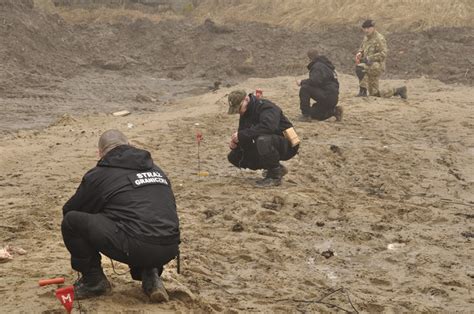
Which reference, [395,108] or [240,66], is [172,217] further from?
[240,66]

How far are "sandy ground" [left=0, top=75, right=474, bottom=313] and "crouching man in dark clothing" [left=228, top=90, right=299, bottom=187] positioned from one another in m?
0.31

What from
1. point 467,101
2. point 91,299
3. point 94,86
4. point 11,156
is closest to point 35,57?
point 94,86

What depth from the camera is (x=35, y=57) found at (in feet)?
63.8

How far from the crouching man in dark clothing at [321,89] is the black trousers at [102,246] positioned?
Result: 7541 mm

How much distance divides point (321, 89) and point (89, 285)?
7866mm

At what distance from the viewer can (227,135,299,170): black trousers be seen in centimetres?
823

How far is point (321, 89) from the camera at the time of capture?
12.0 metres

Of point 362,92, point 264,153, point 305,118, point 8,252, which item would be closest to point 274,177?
point 264,153

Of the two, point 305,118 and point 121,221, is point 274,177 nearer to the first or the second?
point 305,118

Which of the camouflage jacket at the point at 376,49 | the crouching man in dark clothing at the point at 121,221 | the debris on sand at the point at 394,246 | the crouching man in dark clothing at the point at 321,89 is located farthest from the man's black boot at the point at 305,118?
the crouching man in dark clothing at the point at 121,221

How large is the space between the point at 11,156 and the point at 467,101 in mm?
9496

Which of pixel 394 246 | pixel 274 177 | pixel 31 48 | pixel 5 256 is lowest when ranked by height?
pixel 394 246

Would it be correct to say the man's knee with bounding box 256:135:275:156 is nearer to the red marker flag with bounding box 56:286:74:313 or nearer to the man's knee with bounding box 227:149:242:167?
the man's knee with bounding box 227:149:242:167

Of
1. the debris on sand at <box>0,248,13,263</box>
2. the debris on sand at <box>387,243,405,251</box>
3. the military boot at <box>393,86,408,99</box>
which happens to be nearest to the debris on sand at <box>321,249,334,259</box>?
the debris on sand at <box>387,243,405,251</box>
